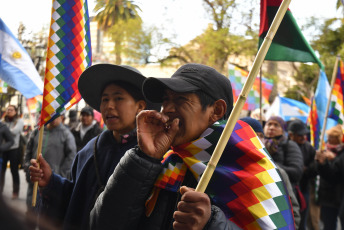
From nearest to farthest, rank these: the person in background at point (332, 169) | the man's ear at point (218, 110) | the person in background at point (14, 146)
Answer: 1. the man's ear at point (218, 110)
2. the person in background at point (332, 169)
3. the person in background at point (14, 146)

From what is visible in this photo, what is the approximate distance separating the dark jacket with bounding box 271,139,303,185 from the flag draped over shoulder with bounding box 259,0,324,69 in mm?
1831

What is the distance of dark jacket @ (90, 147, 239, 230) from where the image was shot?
185 cm

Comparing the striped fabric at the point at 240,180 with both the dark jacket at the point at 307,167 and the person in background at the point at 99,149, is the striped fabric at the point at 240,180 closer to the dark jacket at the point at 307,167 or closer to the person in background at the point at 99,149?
the person in background at the point at 99,149

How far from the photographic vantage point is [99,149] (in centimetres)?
285

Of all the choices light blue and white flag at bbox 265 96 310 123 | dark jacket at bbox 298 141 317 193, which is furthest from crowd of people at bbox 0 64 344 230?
light blue and white flag at bbox 265 96 310 123

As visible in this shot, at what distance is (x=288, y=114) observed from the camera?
11453 millimetres

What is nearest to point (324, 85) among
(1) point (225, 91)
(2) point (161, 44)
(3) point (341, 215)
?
(3) point (341, 215)

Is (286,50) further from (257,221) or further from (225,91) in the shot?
(257,221)

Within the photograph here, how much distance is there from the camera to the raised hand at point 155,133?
189cm

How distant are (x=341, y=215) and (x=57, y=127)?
12.9 ft

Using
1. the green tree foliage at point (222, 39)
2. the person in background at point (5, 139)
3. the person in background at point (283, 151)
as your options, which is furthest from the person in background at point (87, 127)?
the green tree foliage at point (222, 39)

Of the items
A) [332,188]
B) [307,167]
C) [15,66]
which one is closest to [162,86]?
[15,66]

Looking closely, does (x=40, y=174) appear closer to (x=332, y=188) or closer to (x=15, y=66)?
(x=15, y=66)

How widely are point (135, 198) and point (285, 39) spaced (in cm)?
196
